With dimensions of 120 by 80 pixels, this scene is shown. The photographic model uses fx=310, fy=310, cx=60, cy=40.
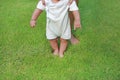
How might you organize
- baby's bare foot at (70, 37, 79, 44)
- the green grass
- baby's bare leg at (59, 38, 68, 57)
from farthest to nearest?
1. baby's bare foot at (70, 37, 79, 44)
2. baby's bare leg at (59, 38, 68, 57)
3. the green grass

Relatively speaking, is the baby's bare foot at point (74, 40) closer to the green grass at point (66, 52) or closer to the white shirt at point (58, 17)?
the green grass at point (66, 52)

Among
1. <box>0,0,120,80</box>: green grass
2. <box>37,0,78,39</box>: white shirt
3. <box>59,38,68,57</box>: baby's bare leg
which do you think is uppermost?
<box>37,0,78,39</box>: white shirt

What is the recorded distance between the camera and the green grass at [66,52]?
3.32 m

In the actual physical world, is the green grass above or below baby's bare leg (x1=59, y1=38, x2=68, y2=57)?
below

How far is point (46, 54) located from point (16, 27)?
0.93 metres

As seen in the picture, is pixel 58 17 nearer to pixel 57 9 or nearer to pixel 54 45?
pixel 57 9

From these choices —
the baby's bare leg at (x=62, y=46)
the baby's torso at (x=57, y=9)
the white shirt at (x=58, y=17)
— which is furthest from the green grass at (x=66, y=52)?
the baby's torso at (x=57, y=9)

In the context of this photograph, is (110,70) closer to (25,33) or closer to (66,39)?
(66,39)

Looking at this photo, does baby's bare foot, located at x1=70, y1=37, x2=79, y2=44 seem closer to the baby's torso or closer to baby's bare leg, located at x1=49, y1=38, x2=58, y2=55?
baby's bare leg, located at x1=49, y1=38, x2=58, y2=55

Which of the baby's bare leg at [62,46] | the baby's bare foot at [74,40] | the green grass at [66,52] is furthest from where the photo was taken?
the baby's bare foot at [74,40]

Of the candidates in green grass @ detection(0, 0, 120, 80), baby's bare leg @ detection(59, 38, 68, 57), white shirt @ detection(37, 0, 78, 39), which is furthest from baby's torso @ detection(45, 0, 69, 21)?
green grass @ detection(0, 0, 120, 80)

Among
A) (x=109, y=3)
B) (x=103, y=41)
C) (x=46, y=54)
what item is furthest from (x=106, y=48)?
(x=109, y=3)

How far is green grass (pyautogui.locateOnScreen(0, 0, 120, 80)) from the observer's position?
131 inches

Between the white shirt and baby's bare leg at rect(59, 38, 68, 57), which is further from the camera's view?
baby's bare leg at rect(59, 38, 68, 57)
